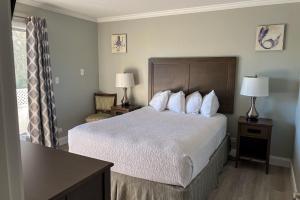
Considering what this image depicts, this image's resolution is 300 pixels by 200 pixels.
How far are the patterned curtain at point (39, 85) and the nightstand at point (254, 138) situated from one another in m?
2.91

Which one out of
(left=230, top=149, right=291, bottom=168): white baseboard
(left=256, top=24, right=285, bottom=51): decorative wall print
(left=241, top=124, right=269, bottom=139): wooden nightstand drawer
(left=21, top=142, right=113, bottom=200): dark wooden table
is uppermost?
(left=256, top=24, right=285, bottom=51): decorative wall print

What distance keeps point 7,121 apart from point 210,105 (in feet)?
10.4

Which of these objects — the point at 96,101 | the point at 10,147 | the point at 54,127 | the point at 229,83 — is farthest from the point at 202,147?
the point at 96,101

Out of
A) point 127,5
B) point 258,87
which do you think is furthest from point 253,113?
point 127,5

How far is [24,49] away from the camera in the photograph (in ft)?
11.8

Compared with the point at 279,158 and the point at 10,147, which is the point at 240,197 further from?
the point at 10,147

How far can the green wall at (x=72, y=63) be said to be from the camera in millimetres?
3975

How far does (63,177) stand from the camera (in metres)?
1.05

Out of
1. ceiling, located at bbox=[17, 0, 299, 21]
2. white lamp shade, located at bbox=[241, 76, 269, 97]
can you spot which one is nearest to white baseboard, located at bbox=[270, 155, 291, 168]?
white lamp shade, located at bbox=[241, 76, 269, 97]

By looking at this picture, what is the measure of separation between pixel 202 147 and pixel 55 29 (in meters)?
3.11

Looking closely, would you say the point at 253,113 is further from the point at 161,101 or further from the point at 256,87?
the point at 161,101

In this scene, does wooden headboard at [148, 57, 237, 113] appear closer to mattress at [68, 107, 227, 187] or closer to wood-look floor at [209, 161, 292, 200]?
mattress at [68, 107, 227, 187]

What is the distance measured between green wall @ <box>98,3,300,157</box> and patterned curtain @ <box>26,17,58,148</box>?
5.04ft

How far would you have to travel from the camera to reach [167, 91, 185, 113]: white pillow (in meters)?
3.70
